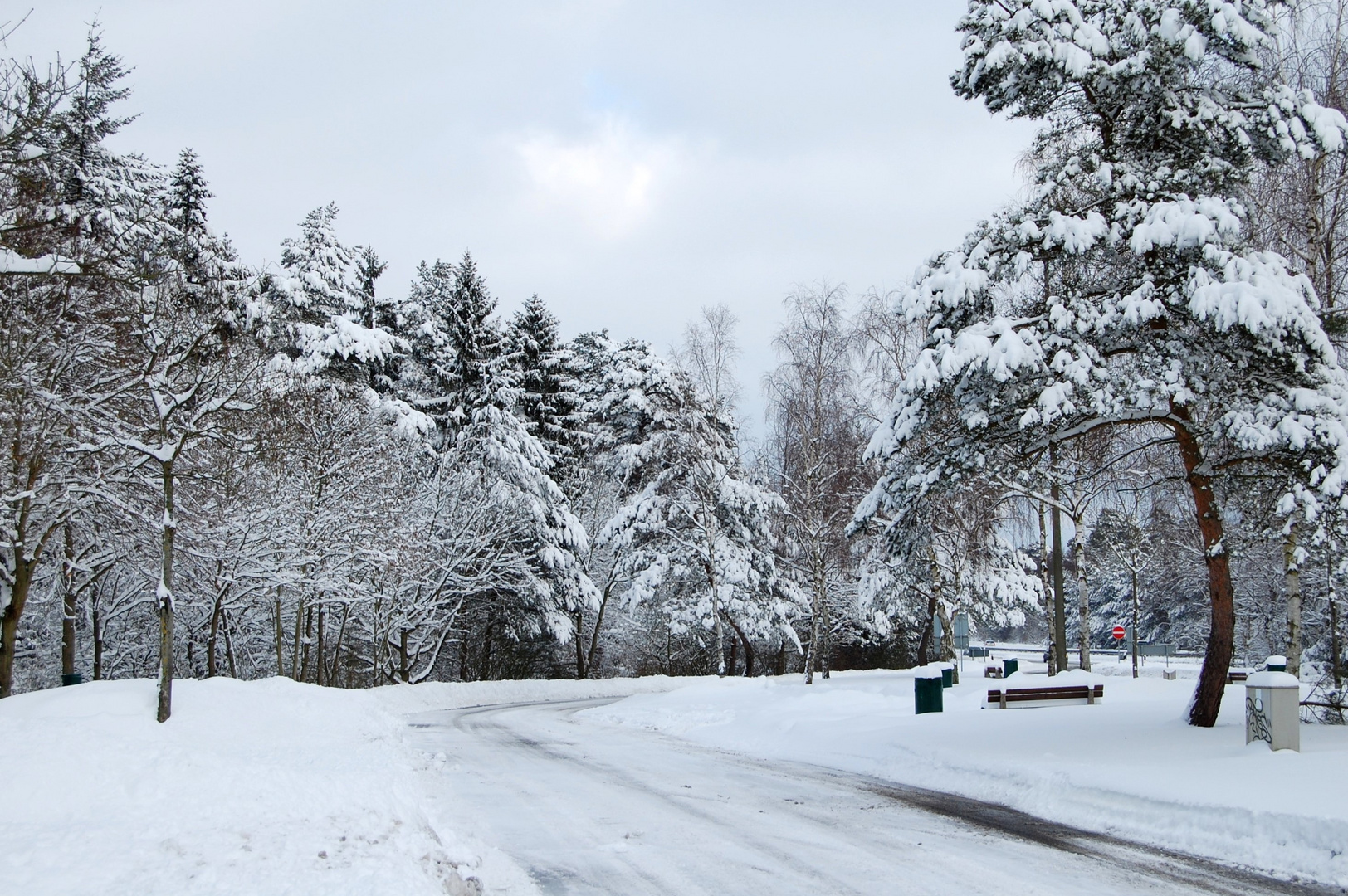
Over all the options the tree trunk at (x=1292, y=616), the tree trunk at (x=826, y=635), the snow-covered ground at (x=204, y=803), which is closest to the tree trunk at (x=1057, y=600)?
the tree trunk at (x=826, y=635)

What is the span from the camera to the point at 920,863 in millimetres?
7273

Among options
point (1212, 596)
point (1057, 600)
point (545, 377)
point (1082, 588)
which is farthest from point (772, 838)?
point (545, 377)

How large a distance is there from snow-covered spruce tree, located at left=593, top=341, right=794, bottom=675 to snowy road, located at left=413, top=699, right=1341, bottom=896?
68.9 ft

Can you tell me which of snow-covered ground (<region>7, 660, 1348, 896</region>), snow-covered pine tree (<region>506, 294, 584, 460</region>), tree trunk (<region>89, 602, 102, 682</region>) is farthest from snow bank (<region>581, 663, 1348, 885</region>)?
snow-covered pine tree (<region>506, 294, 584, 460</region>)

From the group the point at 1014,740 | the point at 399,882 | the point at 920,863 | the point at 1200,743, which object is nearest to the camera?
the point at 399,882

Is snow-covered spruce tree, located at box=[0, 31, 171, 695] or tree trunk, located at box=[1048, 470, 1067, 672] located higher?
snow-covered spruce tree, located at box=[0, 31, 171, 695]

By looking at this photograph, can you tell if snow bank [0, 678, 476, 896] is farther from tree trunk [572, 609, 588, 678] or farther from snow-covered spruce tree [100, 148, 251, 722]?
tree trunk [572, 609, 588, 678]

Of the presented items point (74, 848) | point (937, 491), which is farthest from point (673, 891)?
point (937, 491)

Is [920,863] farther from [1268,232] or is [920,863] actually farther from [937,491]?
[1268,232]

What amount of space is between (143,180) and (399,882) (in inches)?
1015

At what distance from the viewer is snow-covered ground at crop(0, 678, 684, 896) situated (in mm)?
5891

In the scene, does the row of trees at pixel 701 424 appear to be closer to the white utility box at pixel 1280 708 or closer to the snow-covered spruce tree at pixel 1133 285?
the snow-covered spruce tree at pixel 1133 285

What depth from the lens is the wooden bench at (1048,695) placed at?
55.5 feet

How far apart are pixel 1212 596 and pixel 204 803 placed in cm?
1242
